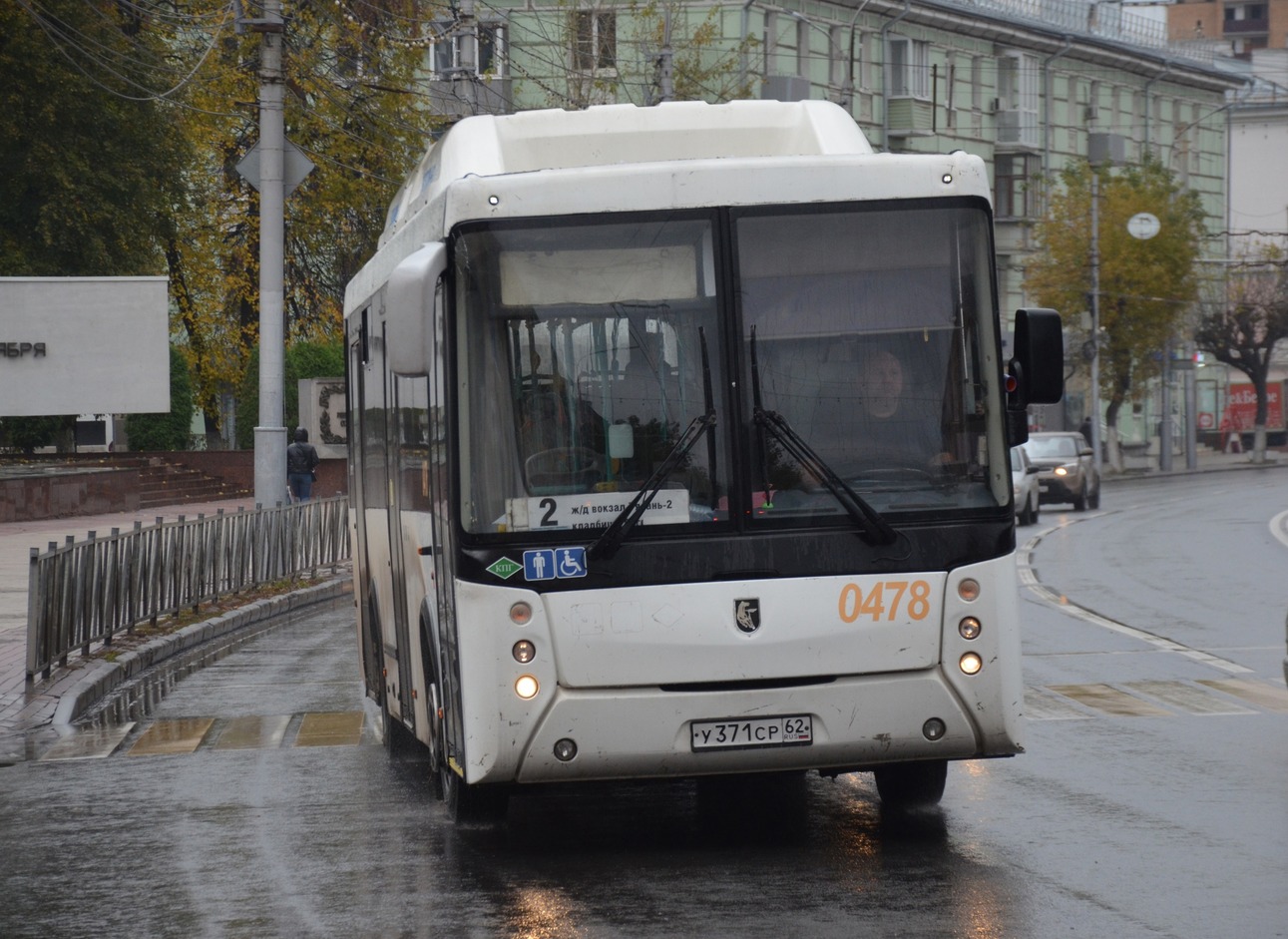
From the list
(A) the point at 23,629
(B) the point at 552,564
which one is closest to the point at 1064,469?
(A) the point at 23,629

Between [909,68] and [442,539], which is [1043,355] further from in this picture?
[909,68]

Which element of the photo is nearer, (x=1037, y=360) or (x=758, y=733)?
(x=758, y=733)

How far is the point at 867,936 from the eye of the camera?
21.8 ft

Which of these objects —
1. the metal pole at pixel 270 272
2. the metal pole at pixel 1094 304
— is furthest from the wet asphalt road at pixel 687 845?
the metal pole at pixel 1094 304

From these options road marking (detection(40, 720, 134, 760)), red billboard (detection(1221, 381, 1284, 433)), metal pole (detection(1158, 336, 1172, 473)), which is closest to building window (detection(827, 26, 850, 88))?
metal pole (detection(1158, 336, 1172, 473))

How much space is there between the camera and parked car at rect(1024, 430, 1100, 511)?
43.4 metres

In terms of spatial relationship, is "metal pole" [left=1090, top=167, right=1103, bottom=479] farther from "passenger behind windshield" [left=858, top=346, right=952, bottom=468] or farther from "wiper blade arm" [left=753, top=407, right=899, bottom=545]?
"wiper blade arm" [left=753, top=407, right=899, bottom=545]

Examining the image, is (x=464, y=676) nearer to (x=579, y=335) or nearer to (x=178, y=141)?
(x=579, y=335)

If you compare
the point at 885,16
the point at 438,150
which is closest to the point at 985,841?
the point at 438,150

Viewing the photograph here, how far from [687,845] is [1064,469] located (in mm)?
35885

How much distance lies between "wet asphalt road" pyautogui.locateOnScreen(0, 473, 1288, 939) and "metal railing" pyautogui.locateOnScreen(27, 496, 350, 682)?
218 cm

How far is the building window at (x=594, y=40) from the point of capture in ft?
143

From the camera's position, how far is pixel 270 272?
2397 cm

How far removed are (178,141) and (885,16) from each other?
25560 millimetres
